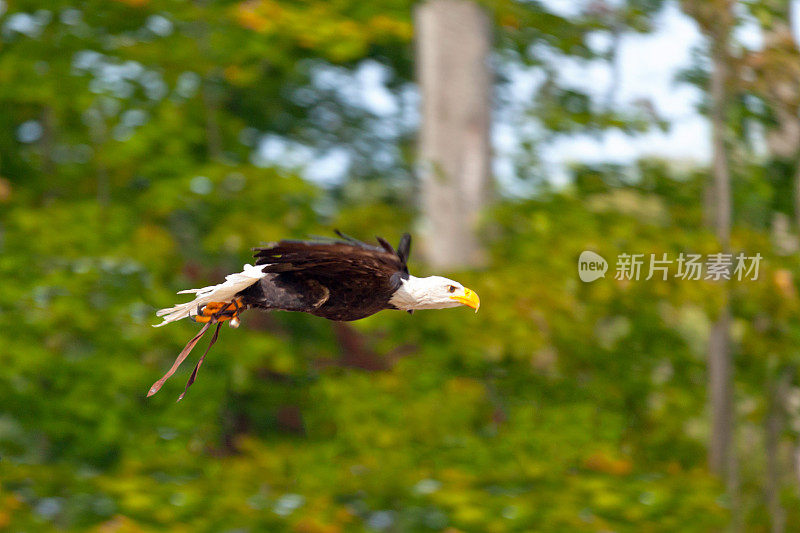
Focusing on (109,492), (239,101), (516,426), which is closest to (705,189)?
(516,426)

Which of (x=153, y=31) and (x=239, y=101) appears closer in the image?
(x=153, y=31)

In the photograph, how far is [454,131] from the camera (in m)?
5.73

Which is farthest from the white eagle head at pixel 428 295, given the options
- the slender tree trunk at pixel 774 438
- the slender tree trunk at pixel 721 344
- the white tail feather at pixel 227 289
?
the slender tree trunk at pixel 774 438

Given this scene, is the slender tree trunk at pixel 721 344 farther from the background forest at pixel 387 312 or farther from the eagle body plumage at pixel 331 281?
the eagle body plumage at pixel 331 281

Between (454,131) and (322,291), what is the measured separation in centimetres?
466

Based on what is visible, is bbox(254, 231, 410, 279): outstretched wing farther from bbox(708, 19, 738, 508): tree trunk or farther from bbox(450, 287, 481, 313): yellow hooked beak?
bbox(708, 19, 738, 508): tree trunk

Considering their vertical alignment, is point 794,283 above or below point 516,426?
above

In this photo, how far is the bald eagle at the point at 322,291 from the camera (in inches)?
44.1

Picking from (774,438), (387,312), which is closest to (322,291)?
(387,312)

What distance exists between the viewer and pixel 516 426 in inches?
217

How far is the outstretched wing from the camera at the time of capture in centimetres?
101

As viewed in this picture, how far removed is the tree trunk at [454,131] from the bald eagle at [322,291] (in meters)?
4.34

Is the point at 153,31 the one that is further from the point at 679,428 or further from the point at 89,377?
the point at 679,428

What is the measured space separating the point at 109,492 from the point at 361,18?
357cm
